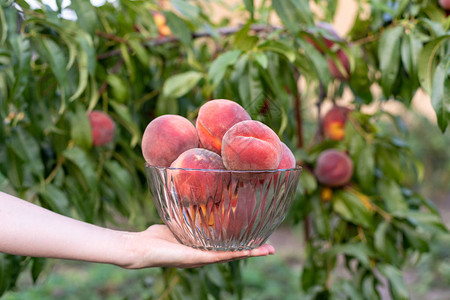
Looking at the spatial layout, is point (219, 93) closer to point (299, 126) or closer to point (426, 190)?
point (299, 126)

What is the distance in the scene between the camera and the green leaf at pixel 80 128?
100 centimetres

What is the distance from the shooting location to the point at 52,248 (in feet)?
2.06

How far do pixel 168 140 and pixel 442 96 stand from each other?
477 mm

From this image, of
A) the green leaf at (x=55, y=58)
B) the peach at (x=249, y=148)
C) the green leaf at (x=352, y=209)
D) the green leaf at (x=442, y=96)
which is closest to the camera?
the peach at (x=249, y=148)

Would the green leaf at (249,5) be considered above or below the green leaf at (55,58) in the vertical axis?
above

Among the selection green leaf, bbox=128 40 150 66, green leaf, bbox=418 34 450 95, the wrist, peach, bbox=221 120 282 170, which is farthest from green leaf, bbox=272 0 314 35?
the wrist

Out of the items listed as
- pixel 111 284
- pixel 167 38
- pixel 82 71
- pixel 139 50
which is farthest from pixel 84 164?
pixel 111 284

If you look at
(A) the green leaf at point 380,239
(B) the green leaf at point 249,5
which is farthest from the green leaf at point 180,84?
(A) the green leaf at point 380,239

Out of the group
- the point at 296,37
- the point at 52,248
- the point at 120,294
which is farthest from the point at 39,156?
the point at 120,294

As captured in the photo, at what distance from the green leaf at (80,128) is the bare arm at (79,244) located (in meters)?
0.37

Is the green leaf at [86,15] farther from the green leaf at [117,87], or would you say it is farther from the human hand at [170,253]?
the human hand at [170,253]

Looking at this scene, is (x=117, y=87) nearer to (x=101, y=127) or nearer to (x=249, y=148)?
(x=101, y=127)

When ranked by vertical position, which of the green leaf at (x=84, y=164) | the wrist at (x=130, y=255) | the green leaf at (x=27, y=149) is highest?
the wrist at (x=130, y=255)

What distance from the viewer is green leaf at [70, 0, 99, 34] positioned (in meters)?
0.93
